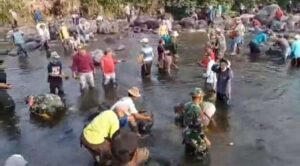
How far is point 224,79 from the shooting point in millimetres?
16672

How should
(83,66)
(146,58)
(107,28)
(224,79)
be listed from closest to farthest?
(224,79) → (83,66) → (146,58) → (107,28)

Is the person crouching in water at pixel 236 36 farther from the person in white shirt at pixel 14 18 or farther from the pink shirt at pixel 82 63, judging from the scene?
the person in white shirt at pixel 14 18

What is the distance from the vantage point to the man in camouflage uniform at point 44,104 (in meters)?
16.5

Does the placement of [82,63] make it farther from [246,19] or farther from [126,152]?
[246,19]

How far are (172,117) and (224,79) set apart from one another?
212 cm

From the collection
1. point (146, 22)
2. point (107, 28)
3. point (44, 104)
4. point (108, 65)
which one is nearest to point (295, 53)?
point (108, 65)

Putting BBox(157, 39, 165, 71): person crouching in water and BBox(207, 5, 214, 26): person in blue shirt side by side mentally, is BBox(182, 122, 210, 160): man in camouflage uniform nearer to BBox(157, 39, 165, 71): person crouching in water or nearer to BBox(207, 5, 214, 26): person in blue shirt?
BBox(157, 39, 165, 71): person crouching in water

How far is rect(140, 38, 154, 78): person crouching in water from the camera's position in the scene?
2036 cm

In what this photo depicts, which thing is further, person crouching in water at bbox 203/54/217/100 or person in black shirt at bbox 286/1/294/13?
person in black shirt at bbox 286/1/294/13

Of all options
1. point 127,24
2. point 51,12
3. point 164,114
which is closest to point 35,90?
point 164,114

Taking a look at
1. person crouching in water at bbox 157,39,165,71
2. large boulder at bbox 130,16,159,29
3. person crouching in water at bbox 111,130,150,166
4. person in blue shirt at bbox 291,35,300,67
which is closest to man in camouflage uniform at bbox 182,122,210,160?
person crouching in water at bbox 111,130,150,166

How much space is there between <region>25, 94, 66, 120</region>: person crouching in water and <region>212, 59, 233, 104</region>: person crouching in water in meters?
5.33

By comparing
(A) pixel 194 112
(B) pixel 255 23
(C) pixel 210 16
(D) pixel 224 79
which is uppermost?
(C) pixel 210 16

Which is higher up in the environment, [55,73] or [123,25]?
[123,25]
